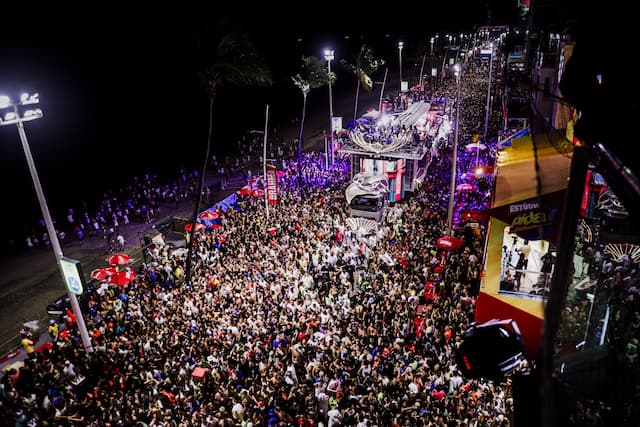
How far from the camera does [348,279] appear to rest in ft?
54.3

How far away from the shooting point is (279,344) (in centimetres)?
1264

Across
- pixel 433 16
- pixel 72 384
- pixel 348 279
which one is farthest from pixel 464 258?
pixel 433 16

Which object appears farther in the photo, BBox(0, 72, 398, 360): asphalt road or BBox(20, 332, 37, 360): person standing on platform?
BBox(0, 72, 398, 360): asphalt road

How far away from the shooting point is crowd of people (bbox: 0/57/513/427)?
10.5m

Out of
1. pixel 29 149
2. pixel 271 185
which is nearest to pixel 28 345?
pixel 29 149

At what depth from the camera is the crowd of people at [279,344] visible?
10477 millimetres

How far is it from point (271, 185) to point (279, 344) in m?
11.4

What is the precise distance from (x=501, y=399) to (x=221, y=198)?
2345 cm

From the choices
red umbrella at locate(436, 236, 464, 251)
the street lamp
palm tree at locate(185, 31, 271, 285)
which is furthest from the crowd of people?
palm tree at locate(185, 31, 271, 285)

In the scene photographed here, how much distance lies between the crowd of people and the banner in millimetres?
3296

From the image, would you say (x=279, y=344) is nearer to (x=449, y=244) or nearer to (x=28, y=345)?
(x=449, y=244)

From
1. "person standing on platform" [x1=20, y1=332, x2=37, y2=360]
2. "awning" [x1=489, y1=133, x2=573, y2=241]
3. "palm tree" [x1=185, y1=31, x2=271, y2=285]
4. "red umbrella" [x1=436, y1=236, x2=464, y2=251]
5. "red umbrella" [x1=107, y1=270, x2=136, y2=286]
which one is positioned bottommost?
"person standing on platform" [x1=20, y1=332, x2=37, y2=360]

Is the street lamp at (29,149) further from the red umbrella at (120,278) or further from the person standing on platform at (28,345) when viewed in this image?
the red umbrella at (120,278)

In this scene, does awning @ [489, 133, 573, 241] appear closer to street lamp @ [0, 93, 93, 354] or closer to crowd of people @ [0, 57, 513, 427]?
crowd of people @ [0, 57, 513, 427]
